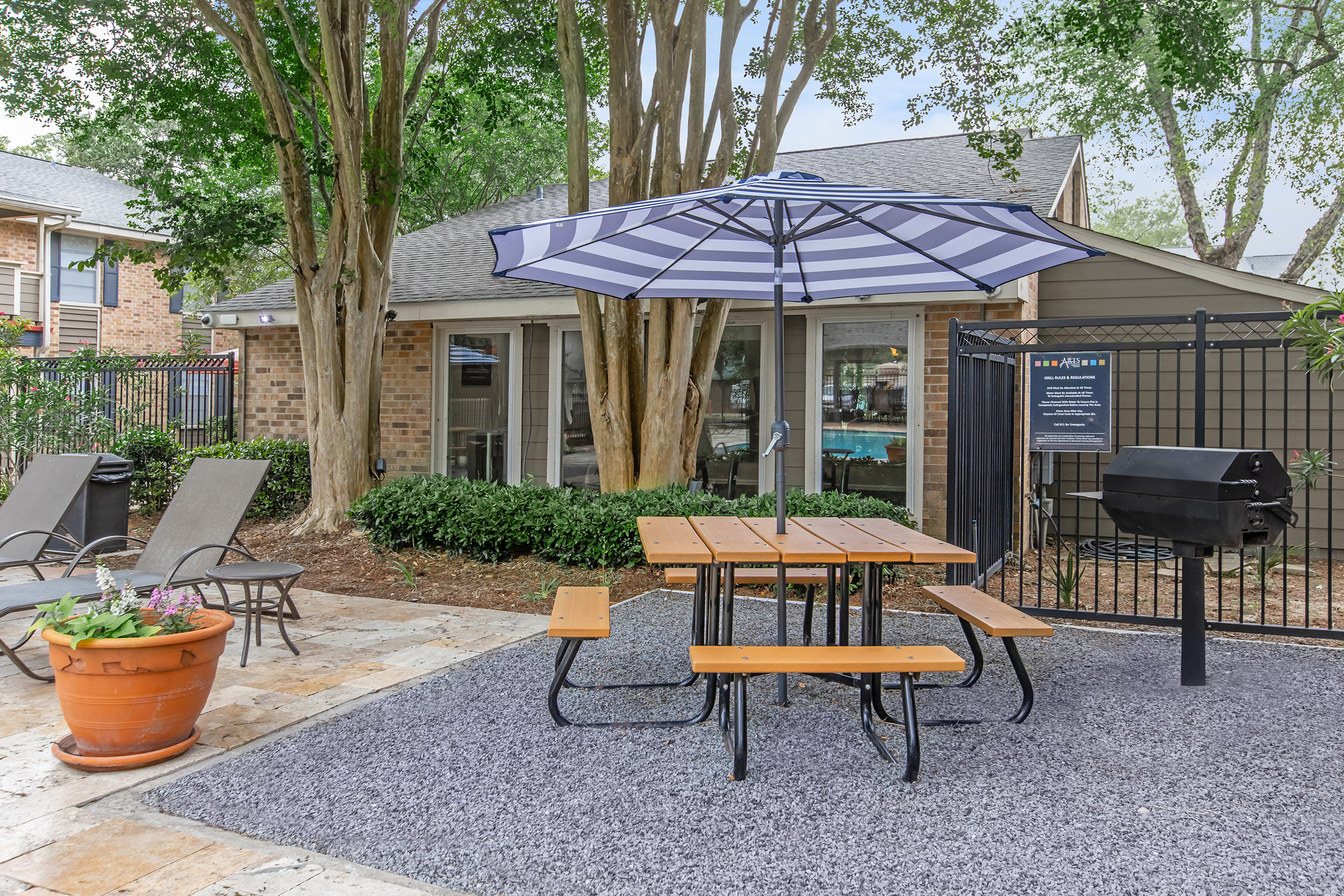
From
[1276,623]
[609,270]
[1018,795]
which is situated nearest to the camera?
[1018,795]

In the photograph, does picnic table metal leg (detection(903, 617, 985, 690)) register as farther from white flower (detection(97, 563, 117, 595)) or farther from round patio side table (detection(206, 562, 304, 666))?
white flower (detection(97, 563, 117, 595))

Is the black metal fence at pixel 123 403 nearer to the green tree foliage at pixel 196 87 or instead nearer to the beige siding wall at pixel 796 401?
the green tree foliage at pixel 196 87

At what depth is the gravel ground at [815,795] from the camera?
253 centimetres

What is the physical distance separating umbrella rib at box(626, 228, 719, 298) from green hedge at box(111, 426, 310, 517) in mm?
6079

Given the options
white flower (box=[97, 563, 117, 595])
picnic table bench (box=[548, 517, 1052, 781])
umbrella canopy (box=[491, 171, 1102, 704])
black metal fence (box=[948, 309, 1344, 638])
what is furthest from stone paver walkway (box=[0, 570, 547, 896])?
black metal fence (box=[948, 309, 1344, 638])

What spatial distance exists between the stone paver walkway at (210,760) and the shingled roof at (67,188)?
1655 cm

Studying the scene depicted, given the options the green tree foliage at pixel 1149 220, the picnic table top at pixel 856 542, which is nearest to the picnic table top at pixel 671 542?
the picnic table top at pixel 856 542

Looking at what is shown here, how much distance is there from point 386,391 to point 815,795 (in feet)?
30.2

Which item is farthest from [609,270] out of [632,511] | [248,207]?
[248,207]

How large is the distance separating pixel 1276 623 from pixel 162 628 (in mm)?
6476

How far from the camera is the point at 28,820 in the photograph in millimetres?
2791

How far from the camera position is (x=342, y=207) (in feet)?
28.7

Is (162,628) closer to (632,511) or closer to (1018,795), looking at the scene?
(1018,795)

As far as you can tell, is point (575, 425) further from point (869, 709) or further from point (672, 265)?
point (869, 709)
